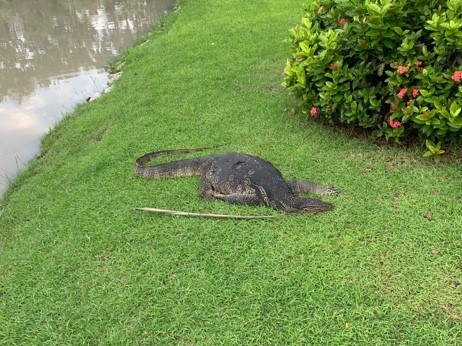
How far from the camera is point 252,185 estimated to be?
3.87 metres

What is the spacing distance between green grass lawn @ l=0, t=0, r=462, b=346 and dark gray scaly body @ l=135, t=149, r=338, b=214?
0.08 metres

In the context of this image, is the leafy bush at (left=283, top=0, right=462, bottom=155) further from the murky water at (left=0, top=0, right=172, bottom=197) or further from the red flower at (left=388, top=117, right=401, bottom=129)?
the murky water at (left=0, top=0, right=172, bottom=197)

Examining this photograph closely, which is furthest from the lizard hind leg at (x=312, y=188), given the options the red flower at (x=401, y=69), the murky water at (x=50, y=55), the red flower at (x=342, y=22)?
the murky water at (x=50, y=55)

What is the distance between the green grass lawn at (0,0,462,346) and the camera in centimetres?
288

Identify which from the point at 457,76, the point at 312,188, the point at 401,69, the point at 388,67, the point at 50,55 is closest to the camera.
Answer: the point at 457,76

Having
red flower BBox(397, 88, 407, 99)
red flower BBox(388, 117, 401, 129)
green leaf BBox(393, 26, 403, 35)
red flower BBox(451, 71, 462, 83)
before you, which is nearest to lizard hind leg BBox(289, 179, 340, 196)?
red flower BBox(388, 117, 401, 129)

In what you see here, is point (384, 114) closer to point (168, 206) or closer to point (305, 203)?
point (305, 203)

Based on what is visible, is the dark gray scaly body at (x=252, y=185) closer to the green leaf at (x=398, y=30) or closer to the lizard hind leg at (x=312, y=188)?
the lizard hind leg at (x=312, y=188)

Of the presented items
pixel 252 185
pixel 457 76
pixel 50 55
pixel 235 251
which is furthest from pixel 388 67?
pixel 50 55

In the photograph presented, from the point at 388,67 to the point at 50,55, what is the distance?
7.46 m

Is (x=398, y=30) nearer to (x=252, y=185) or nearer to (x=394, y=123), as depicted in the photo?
(x=394, y=123)

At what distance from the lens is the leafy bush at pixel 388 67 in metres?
3.96

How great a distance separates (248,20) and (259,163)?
5929mm

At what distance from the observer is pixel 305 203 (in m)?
3.68
